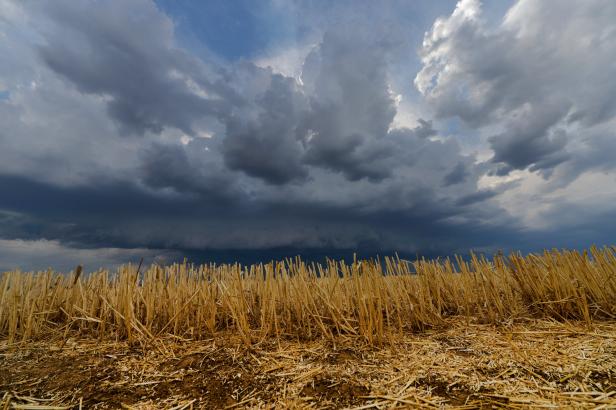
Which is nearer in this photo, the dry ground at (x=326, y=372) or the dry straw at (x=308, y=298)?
the dry ground at (x=326, y=372)

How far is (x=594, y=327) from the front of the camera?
5172mm

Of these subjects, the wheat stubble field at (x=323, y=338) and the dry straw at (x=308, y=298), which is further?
the dry straw at (x=308, y=298)

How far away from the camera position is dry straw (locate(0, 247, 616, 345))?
5.11 meters

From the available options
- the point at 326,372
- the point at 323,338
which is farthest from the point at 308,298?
the point at 326,372

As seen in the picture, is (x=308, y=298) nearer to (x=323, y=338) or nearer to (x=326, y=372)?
(x=323, y=338)

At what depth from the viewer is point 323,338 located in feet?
15.9

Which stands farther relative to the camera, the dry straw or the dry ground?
the dry straw

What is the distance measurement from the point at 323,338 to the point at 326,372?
46.9 inches

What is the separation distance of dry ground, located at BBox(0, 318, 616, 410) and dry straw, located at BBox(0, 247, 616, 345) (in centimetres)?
38

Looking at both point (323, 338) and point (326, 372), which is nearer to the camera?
point (326, 372)

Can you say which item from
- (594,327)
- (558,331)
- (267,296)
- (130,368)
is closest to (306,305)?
(267,296)

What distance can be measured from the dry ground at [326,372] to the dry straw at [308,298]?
0.38m

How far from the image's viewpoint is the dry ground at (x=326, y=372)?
3.15 metres

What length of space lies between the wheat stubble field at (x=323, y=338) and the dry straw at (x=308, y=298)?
0.03 metres
